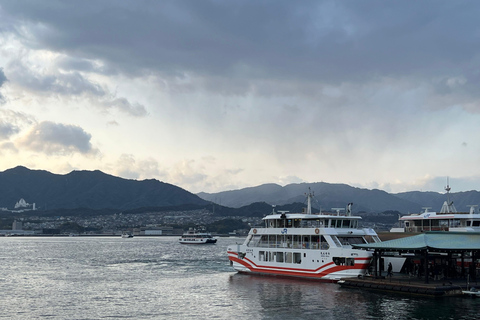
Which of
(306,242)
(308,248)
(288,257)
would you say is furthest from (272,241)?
(308,248)

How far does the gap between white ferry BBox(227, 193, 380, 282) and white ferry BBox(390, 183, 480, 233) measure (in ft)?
28.1

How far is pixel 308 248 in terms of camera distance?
194 feet

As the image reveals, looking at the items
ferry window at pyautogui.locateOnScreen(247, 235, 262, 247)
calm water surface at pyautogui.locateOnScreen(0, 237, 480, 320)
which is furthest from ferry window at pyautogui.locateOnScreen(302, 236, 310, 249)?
ferry window at pyautogui.locateOnScreen(247, 235, 262, 247)

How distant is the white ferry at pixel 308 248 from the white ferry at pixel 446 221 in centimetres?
856

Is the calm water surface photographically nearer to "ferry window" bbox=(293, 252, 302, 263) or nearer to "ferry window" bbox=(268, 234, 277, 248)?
"ferry window" bbox=(293, 252, 302, 263)

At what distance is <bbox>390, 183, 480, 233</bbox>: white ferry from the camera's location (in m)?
58.4

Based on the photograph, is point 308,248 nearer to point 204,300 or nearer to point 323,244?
point 323,244

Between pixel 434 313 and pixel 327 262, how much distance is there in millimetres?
17643

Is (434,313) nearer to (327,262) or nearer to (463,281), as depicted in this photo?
(463,281)

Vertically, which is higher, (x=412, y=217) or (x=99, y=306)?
(x=412, y=217)

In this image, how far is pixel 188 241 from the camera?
200 m

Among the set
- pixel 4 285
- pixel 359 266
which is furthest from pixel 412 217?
pixel 4 285

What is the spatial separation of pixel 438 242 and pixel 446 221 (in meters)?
13.0

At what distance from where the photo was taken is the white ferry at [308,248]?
55.2 metres
